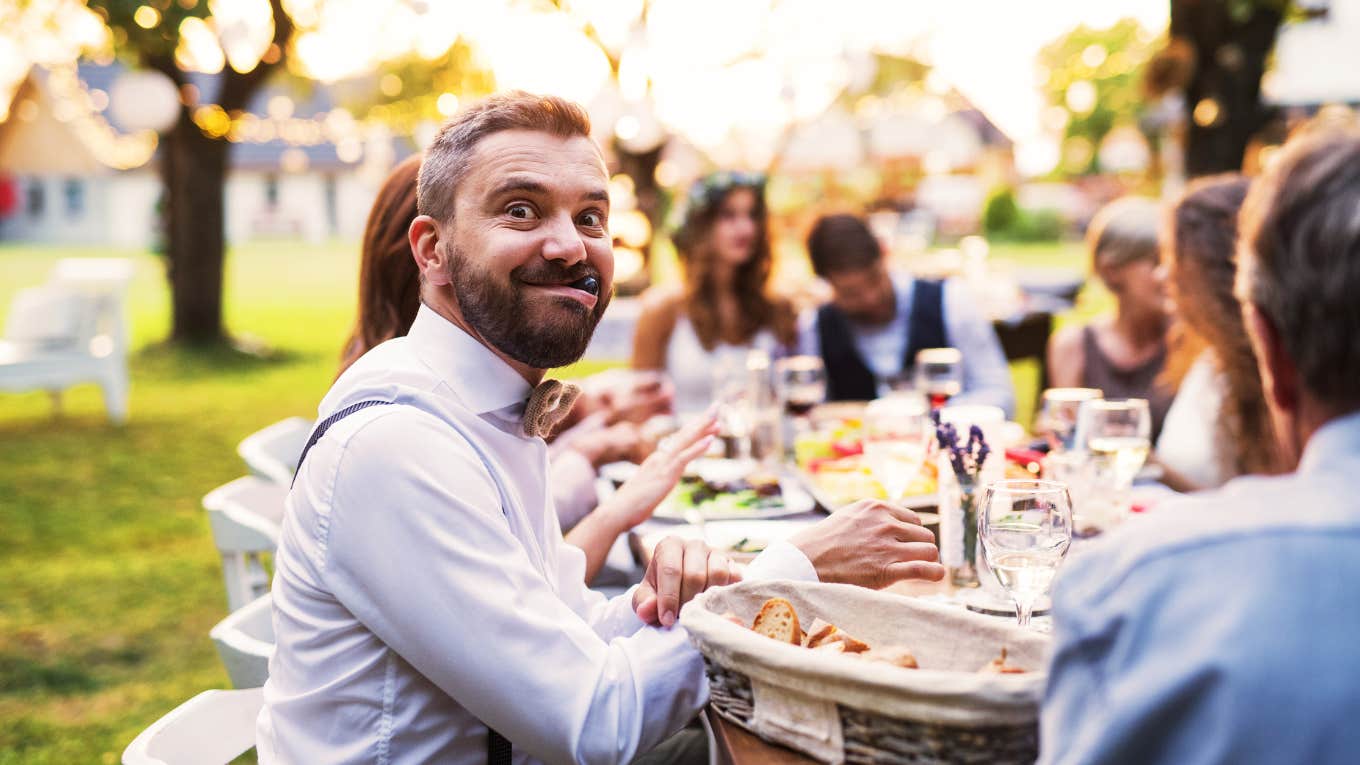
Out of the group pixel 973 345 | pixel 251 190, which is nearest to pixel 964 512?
pixel 973 345

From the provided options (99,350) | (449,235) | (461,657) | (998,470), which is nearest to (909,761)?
(461,657)

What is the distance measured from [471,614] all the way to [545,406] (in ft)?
1.37

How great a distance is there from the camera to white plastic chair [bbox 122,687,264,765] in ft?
5.85

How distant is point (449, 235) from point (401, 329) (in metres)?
0.75

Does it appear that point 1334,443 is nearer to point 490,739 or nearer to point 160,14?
point 490,739

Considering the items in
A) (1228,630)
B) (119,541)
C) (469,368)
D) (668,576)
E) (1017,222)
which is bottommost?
(1017,222)

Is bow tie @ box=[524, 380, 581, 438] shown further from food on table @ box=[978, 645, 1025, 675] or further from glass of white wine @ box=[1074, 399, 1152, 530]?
glass of white wine @ box=[1074, 399, 1152, 530]

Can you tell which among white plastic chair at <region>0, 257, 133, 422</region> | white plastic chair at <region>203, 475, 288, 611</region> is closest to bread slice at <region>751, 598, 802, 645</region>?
white plastic chair at <region>203, 475, 288, 611</region>

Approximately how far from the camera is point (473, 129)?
70.2 inches

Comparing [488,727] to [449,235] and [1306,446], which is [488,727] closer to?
[449,235]

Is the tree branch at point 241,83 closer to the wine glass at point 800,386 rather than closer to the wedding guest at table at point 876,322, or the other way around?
the wedding guest at table at point 876,322

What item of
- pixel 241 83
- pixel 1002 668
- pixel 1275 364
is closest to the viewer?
pixel 1275 364

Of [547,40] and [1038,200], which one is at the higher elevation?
[547,40]

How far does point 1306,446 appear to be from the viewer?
104cm
